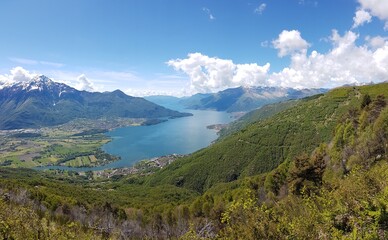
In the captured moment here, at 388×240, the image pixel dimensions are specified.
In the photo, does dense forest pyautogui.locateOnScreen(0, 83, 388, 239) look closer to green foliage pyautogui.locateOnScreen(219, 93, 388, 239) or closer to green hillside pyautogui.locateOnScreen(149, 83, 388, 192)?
green foliage pyautogui.locateOnScreen(219, 93, 388, 239)

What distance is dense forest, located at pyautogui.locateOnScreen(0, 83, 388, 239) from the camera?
17797 millimetres

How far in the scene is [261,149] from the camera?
575 feet

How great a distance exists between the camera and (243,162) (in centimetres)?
16975

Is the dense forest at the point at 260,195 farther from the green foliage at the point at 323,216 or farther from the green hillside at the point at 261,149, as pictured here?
the green hillside at the point at 261,149

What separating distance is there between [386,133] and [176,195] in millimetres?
97519

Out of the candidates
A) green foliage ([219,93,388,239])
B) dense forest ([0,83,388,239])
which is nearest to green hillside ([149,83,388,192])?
dense forest ([0,83,388,239])

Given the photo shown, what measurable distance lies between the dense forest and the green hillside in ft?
2.04

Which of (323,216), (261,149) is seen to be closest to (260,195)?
(323,216)

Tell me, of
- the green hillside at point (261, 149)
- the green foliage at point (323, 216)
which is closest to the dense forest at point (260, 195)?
the green foliage at point (323, 216)

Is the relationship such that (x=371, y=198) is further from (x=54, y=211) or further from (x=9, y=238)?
(x=54, y=211)

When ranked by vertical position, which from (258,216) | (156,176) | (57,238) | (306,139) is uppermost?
(258,216)

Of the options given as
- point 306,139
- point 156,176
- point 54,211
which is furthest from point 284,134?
point 54,211

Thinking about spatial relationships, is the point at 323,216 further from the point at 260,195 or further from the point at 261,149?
the point at 261,149

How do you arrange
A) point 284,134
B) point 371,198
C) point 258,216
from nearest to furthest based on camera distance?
point 258,216, point 371,198, point 284,134
